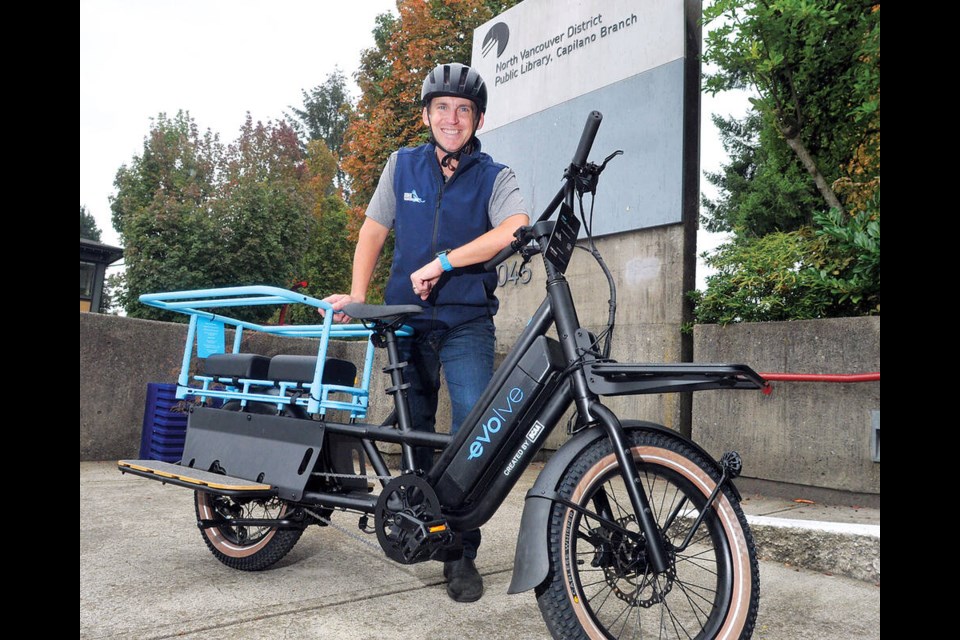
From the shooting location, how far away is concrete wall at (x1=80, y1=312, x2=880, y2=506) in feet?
13.4

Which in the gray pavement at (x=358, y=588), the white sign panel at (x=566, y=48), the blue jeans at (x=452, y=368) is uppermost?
the white sign panel at (x=566, y=48)

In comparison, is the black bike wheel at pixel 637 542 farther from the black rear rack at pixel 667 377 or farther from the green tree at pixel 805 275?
the green tree at pixel 805 275

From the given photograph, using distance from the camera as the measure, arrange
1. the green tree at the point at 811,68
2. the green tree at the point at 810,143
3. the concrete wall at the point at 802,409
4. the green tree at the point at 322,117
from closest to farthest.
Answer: the concrete wall at the point at 802,409
the green tree at the point at 810,143
the green tree at the point at 811,68
the green tree at the point at 322,117

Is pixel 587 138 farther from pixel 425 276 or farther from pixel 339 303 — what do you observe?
pixel 339 303

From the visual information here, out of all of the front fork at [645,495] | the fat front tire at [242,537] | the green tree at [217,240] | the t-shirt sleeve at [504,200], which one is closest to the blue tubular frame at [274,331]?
the fat front tire at [242,537]

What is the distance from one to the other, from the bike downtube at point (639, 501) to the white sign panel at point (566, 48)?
490 centimetres

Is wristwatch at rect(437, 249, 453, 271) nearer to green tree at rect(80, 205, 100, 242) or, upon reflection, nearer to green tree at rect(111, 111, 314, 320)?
green tree at rect(111, 111, 314, 320)

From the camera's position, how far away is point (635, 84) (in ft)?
20.7

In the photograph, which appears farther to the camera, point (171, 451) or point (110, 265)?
point (110, 265)

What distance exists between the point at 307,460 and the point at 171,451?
1.51 meters

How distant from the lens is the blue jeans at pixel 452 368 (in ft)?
9.16

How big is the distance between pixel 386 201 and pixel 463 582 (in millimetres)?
1616
